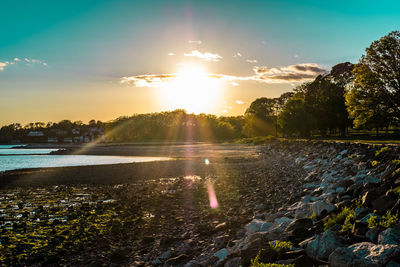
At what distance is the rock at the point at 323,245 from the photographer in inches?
218

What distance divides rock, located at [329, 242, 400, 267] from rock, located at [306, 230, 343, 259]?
0.42 m

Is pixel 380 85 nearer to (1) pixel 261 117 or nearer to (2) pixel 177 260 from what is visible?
(2) pixel 177 260

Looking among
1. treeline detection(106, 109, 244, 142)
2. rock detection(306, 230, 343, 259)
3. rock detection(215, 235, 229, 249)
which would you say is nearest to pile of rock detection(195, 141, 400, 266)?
rock detection(306, 230, 343, 259)

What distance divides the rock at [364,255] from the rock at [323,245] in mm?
421

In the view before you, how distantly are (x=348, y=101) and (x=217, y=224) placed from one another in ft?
110

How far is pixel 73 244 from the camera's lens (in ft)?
32.2

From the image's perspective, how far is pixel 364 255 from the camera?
4.93 metres

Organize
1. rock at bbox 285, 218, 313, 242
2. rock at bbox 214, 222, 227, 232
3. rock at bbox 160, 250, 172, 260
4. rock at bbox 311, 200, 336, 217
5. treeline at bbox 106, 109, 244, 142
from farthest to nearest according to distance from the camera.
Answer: treeline at bbox 106, 109, 244, 142
rock at bbox 214, 222, 227, 232
rock at bbox 160, 250, 172, 260
rock at bbox 311, 200, 336, 217
rock at bbox 285, 218, 313, 242

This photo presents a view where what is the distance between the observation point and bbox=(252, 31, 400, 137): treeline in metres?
35.1

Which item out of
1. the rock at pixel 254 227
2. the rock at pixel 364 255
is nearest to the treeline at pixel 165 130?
the rock at pixel 254 227

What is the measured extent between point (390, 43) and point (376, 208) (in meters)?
36.1

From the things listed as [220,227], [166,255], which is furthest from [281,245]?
[220,227]

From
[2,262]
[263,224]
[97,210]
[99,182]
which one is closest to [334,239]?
[263,224]

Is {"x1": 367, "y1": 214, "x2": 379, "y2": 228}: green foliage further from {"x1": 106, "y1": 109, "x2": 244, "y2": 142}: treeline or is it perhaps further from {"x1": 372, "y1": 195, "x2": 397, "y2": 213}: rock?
{"x1": 106, "y1": 109, "x2": 244, "y2": 142}: treeline
